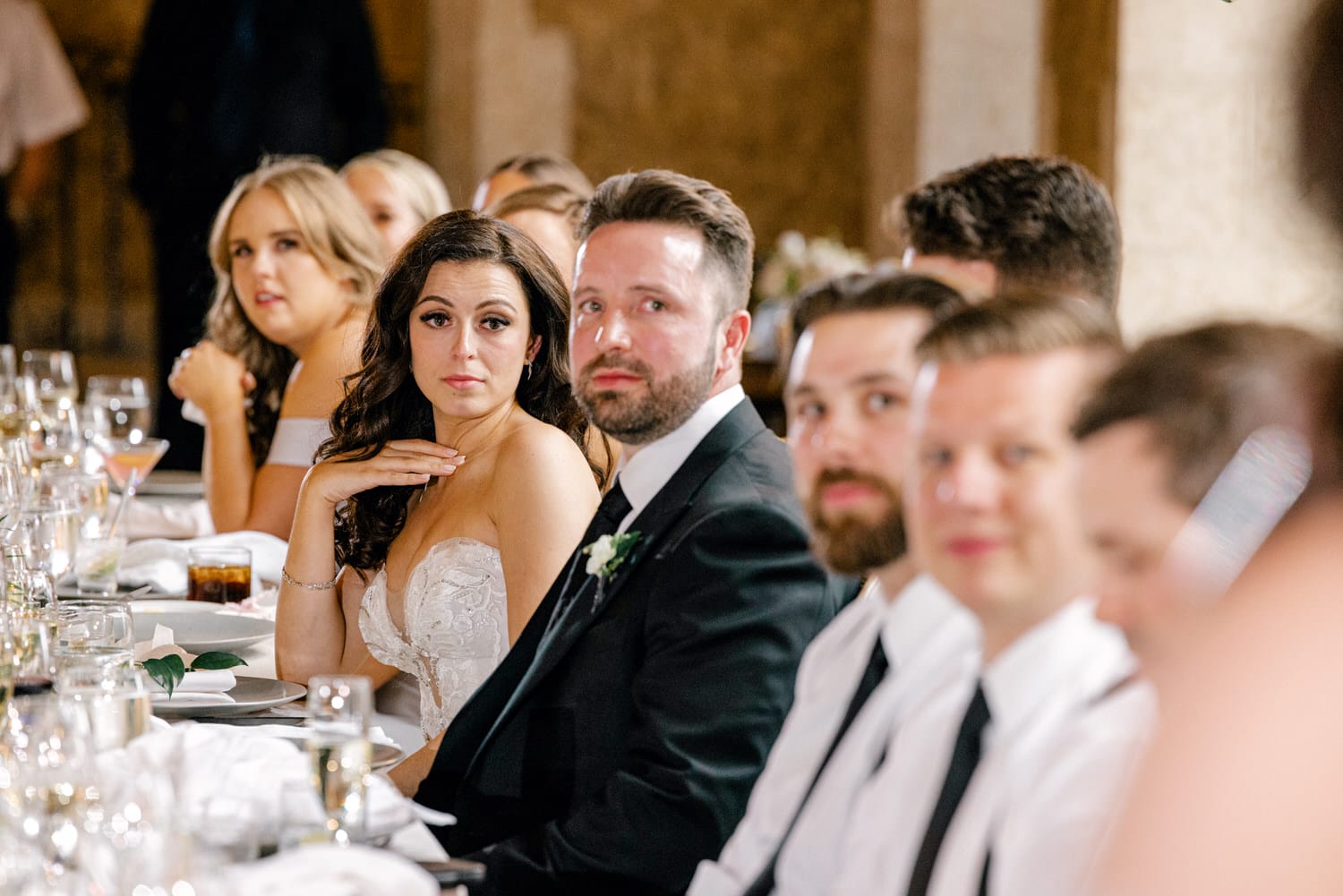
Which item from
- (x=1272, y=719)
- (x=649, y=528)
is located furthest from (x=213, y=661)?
(x=1272, y=719)

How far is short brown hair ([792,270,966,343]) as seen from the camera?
1.41 meters

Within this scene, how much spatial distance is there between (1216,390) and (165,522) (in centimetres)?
336

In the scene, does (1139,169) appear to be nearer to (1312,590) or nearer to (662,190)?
(662,190)

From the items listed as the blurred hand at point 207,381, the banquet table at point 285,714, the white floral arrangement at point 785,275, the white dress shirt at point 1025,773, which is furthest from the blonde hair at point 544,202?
the white dress shirt at point 1025,773

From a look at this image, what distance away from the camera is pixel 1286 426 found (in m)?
0.96

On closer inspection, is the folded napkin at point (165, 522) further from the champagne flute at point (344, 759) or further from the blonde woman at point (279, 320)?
the champagne flute at point (344, 759)

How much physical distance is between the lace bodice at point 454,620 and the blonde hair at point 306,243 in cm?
161

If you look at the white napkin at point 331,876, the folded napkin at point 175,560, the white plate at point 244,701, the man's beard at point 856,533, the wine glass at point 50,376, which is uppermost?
the man's beard at point 856,533

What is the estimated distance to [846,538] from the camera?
140 centimetres

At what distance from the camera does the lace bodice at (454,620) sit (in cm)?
273

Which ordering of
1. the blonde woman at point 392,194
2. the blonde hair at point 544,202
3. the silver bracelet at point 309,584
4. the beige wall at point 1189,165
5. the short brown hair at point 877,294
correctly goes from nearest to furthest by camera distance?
1. the short brown hair at point 877,294
2. the silver bracelet at point 309,584
3. the blonde hair at point 544,202
4. the beige wall at point 1189,165
5. the blonde woman at point 392,194

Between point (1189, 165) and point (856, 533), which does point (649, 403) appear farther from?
point (1189, 165)

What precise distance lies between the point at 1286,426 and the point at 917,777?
0.41 meters

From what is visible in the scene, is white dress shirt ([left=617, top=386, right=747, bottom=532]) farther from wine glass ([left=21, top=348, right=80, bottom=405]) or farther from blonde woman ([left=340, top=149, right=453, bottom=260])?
blonde woman ([left=340, top=149, right=453, bottom=260])
